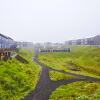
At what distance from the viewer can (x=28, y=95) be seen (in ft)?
166

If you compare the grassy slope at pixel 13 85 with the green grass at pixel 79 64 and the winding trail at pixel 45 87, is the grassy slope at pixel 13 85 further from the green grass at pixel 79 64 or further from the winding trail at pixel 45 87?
the green grass at pixel 79 64

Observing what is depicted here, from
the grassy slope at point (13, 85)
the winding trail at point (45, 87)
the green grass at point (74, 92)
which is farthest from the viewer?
the grassy slope at point (13, 85)

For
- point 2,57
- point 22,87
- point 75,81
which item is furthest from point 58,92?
point 2,57

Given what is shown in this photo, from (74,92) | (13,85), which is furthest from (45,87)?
(74,92)

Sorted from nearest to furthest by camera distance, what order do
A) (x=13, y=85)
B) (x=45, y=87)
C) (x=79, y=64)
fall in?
(x=13, y=85), (x=45, y=87), (x=79, y=64)

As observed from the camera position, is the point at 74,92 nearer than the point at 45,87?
Yes

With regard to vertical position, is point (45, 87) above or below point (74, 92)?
above

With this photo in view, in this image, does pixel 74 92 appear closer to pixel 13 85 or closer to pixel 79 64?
pixel 13 85

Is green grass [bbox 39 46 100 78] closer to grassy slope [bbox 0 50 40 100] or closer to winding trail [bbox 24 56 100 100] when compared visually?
winding trail [bbox 24 56 100 100]

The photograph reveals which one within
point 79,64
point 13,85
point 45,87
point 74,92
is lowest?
point 74,92

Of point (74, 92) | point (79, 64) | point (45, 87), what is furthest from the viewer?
point (79, 64)

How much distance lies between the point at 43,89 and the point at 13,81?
24.3ft

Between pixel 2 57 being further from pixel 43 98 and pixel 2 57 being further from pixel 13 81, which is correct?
pixel 43 98

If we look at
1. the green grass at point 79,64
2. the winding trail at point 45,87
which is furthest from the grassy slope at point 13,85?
the green grass at point 79,64
